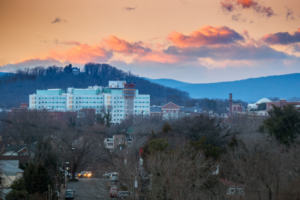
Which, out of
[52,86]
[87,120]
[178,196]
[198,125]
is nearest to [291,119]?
[198,125]

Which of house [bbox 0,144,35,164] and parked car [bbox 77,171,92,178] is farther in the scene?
parked car [bbox 77,171,92,178]

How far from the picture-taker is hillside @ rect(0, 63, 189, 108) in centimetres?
10494

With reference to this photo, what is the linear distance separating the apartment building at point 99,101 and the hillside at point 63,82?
31.4 ft

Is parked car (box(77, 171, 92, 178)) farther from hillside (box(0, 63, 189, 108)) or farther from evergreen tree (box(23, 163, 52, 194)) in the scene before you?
hillside (box(0, 63, 189, 108))

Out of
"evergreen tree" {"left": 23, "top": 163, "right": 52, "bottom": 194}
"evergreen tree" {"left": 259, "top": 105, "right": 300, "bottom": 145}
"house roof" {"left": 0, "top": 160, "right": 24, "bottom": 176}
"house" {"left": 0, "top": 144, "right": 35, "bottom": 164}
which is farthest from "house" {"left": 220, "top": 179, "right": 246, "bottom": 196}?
"house" {"left": 0, "top": 144, "right": 35, "bottom": 164}

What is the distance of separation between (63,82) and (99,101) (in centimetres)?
4441

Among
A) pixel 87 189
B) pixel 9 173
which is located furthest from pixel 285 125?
pixel 9 173

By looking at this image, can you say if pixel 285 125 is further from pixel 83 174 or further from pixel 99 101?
pixel 99 101

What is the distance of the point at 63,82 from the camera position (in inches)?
5281

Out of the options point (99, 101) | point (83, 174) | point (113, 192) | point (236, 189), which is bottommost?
point (83, 174)

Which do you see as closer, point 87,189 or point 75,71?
point 87,189

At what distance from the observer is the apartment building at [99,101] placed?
91312mm

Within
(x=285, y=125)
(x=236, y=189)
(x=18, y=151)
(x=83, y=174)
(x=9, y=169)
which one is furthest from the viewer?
(x=18, y=151)

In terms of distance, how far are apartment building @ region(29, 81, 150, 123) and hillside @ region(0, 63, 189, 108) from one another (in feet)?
31.4
